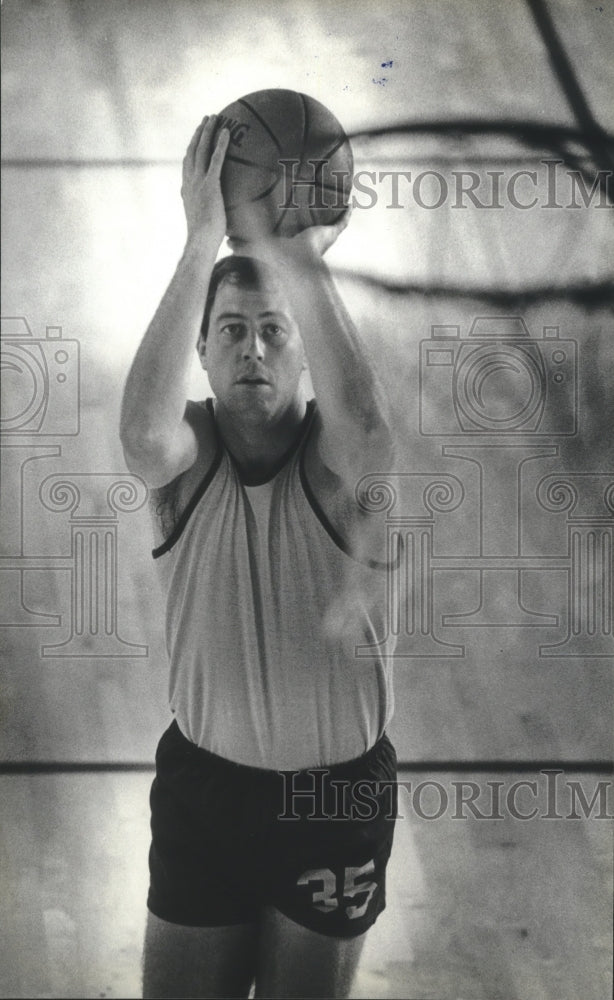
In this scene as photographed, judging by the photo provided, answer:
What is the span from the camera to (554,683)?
1.58 m

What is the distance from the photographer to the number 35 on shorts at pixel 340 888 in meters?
1.48

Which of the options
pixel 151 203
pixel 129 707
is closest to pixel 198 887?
pixel 129 707

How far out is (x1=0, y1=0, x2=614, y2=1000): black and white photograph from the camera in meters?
1.53

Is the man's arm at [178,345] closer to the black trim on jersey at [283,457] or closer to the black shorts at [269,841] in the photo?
the black trim on jersey at [283,457]

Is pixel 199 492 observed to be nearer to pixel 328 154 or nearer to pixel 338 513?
pixel 338 513

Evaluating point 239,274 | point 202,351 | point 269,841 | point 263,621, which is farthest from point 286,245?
point 269,841

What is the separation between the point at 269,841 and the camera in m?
1.50

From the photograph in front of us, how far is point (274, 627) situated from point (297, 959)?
52 centimetres

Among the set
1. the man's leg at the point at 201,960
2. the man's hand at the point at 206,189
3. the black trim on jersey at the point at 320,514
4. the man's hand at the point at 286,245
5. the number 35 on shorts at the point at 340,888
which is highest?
the man's hand at the point at 206,189

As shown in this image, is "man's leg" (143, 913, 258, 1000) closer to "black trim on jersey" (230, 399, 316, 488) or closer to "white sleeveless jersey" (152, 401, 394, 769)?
"white sleeveless jersey" (152, 401, 394, 769)

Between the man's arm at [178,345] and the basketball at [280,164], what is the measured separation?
0.03m

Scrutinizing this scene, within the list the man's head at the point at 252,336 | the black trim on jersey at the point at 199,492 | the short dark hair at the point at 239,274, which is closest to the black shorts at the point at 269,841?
the black trim on jersey at the point at 199,492

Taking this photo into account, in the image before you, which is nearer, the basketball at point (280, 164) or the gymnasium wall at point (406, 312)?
the basketball at point (280, 164)

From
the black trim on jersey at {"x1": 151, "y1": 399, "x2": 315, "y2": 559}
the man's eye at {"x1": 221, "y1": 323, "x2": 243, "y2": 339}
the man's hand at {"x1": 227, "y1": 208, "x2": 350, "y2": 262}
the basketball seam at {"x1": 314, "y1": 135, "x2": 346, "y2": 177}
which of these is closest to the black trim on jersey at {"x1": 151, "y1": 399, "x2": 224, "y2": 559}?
the black trim on jersey at {"x1": 151, "y1": 399, "x2": 315, "y2": 559}
